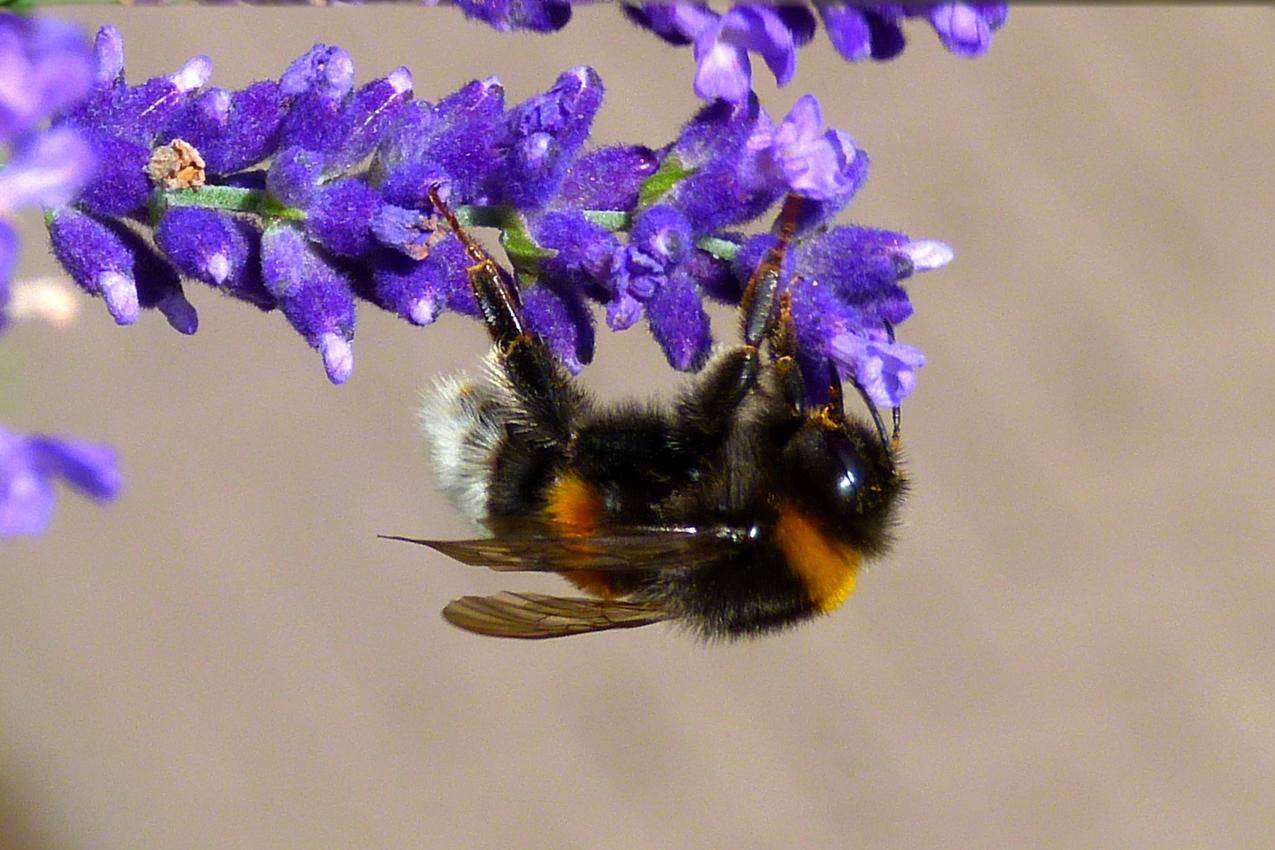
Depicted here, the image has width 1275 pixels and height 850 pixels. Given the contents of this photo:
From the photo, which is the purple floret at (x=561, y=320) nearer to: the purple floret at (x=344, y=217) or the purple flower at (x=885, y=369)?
the purple floret at (x=344, y=217)

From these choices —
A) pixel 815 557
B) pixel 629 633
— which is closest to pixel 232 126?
pixel 815 557

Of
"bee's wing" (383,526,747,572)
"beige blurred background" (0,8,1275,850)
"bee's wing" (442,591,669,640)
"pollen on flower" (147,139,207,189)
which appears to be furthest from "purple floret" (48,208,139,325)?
"beige blurred background" (0,8,1275,850)

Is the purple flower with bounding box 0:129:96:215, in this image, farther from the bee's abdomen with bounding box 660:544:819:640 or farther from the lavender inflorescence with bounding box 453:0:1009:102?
the bee's abdomen with bounding box 660:544:819:640

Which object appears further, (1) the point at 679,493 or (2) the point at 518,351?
(1) the point at 679,493

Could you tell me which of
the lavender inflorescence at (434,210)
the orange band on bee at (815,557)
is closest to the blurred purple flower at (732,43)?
the lavender inflorescence at (434,210)

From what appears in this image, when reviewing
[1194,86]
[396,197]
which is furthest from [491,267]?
[1194,86]

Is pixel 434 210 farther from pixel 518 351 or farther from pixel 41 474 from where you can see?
pixel 41 474
